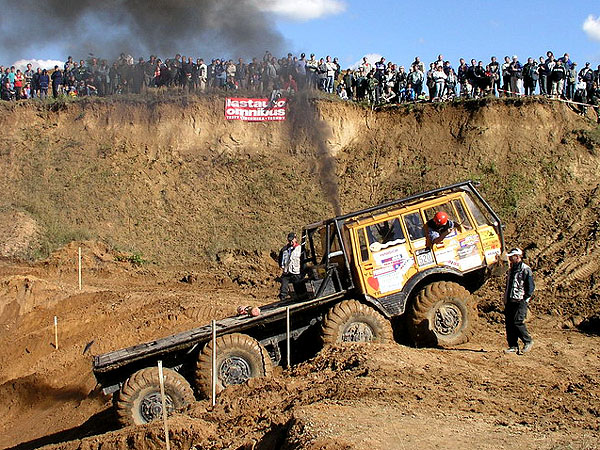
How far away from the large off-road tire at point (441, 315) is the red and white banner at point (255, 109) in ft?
53.2

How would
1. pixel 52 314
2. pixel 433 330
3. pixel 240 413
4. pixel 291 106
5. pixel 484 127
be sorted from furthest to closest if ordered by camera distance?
pixel 291 106 < pixel 484 127 < pixel 52 314 < pixel 433 330 < pixel 240 413

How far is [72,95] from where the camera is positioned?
27.9 m

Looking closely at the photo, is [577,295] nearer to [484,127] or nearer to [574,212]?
[574,212]

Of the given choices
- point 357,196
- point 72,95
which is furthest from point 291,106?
point 72,95

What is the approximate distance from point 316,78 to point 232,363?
17.0 m

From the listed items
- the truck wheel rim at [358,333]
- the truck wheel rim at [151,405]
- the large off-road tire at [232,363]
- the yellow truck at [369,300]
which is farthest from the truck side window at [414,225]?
the truck wheel rim at [151,405]

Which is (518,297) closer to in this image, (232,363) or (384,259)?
(384,259)

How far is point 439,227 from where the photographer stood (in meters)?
11.4

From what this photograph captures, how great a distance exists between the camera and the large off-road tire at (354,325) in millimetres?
11102

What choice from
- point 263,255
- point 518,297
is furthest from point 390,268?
point 263,255

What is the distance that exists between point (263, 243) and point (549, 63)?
11139 millimetres

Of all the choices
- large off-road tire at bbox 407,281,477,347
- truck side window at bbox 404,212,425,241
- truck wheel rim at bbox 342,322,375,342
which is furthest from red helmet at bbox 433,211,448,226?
truck wheel rim at bbox 342,322,375,342

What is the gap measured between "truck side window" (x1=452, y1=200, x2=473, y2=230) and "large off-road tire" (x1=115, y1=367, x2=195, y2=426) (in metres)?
5.18

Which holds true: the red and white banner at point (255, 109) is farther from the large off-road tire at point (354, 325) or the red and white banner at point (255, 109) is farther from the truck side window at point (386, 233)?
the large off-road tire at point (354, 325)
